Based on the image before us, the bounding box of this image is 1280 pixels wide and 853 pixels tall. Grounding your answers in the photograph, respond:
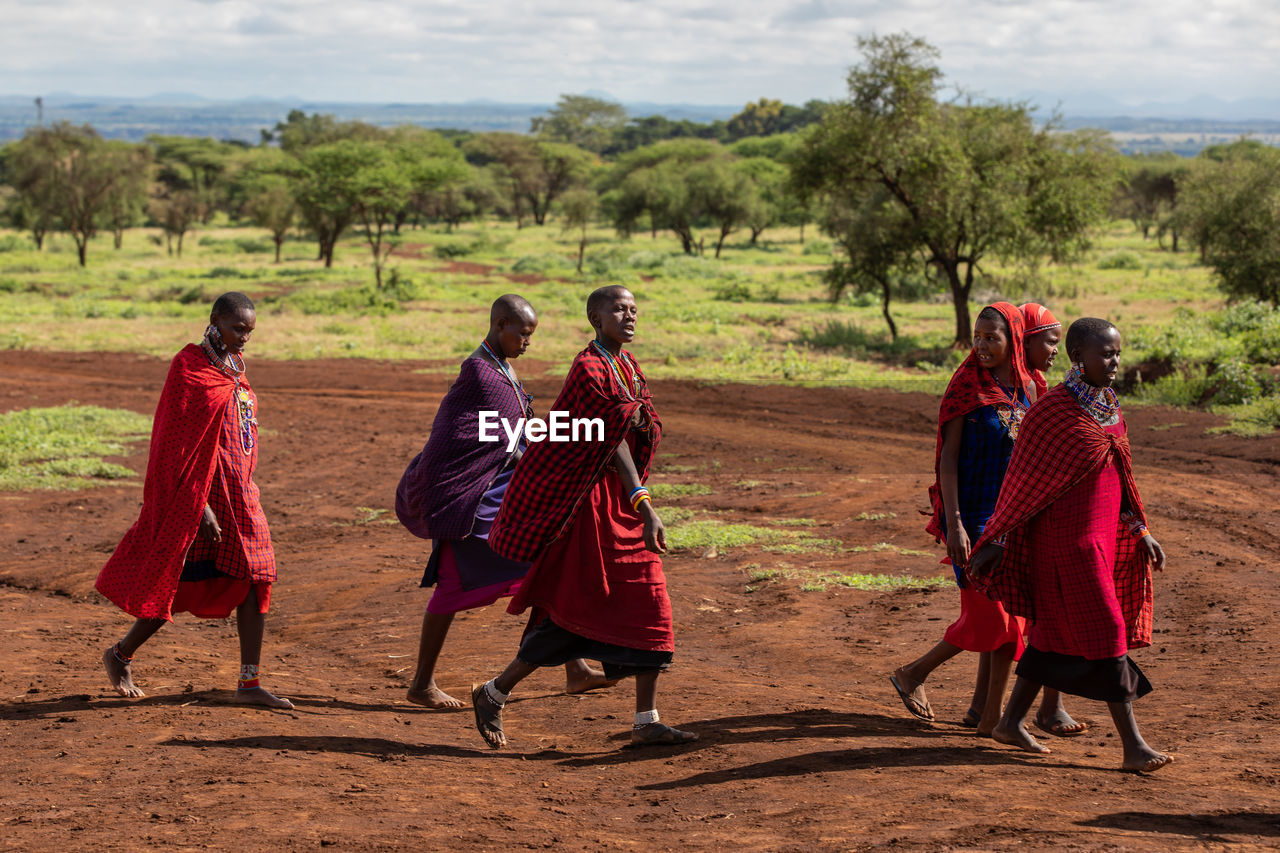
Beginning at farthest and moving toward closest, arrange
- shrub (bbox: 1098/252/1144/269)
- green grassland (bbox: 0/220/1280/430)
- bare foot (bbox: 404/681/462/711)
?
shrub (bbox: 1098/252/1144/269) → green grassland (bbox: 0/220/1280/430) → bare foot (bbox: 404/681/462/711)

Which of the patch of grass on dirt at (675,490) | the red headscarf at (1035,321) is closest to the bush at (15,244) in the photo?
the patch of grass on dirt at (675,490)

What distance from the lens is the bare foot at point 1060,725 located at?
4.63 meters

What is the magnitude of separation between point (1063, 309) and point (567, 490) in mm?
25728

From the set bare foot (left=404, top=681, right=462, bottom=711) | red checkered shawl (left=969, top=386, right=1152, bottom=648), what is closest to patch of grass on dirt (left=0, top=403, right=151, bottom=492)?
bare foot (left=404, top=681, right=462, bottom=711)

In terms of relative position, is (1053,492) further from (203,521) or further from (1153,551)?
(203,521)

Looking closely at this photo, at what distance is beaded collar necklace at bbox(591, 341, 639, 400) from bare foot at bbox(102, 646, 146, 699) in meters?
2.48

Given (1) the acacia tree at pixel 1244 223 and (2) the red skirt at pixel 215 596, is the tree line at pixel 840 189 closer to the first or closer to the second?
(1) the acacia tree at pixel 1244 223

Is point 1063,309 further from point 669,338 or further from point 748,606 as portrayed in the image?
point 748,606

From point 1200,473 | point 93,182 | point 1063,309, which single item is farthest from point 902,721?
point 93,182

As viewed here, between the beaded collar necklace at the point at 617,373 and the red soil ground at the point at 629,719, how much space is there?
4.45 ft

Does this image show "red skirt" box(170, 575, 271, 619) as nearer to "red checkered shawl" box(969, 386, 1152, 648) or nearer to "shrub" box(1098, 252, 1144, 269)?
"red checkered shawl" box(969, 386, 1152, 648)

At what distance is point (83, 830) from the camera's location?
131 inches

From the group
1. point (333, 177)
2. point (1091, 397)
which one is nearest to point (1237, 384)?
point (1091, 397)

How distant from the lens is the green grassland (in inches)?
744
